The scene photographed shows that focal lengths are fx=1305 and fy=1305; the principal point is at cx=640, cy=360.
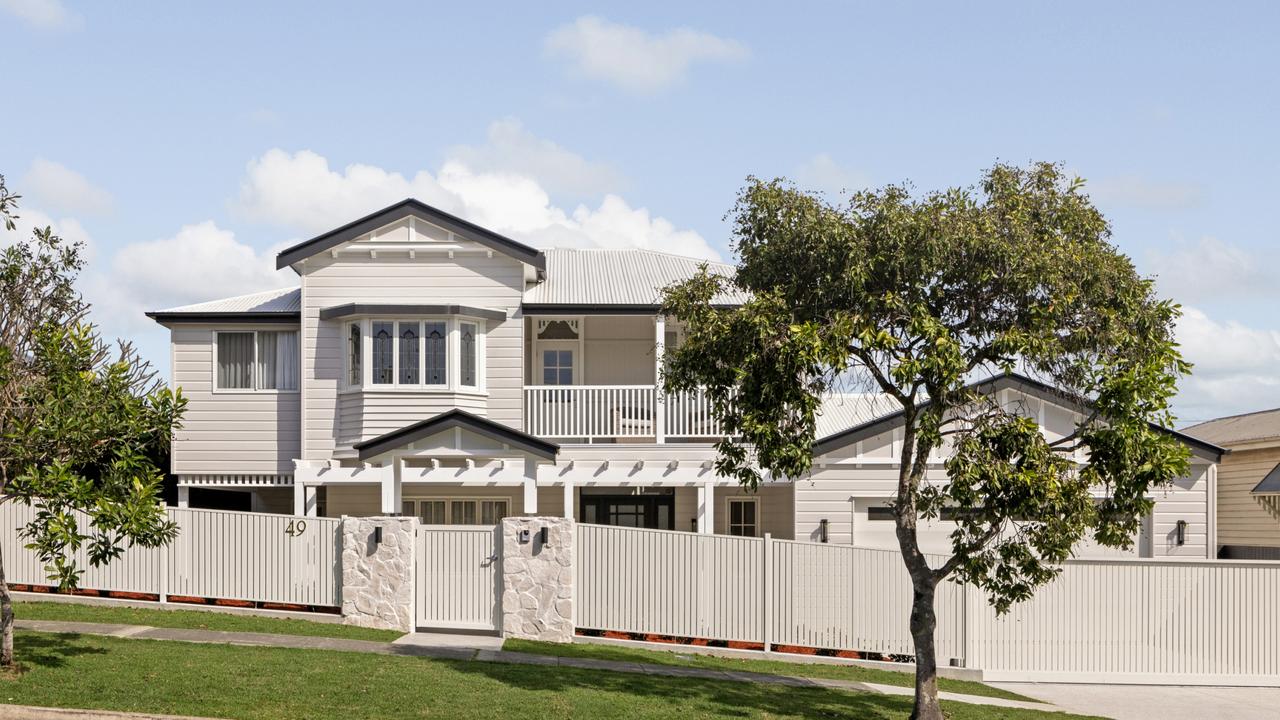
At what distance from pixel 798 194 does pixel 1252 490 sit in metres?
16.0

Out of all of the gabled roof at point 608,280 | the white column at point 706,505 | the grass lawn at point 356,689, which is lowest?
the grass lawn at point 356,689

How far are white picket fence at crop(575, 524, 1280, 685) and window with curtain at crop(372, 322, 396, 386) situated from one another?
766cm

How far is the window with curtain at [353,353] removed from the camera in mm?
25703

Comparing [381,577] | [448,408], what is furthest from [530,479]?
[381,577]

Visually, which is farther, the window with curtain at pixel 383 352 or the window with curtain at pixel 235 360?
the window with curtain at pixel 235 360

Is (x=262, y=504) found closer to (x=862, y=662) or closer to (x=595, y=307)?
(x=595, y=307)

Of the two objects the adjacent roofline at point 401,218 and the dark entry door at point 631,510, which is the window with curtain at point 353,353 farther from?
the dark entry door at point 631,510

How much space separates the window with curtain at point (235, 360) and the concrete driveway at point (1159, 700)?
15.9 m

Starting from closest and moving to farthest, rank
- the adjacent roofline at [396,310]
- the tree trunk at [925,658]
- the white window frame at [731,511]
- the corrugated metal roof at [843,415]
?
1. the tree trunk at [925,658]
2. the adjacent roofline at [396,310]
3. the corrugated metal roof at [843,415]
4. the white window frame at [731,511]

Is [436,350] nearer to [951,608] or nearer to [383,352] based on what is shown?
[383,352]

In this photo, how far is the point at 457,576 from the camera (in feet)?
63.9

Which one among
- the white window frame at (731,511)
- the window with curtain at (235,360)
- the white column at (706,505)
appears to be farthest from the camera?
the white window frame at (731,511)

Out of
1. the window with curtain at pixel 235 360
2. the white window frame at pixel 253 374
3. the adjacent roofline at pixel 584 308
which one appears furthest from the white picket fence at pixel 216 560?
the adjacent roofline at pixel 584 308

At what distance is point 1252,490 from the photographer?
86.1 feet
